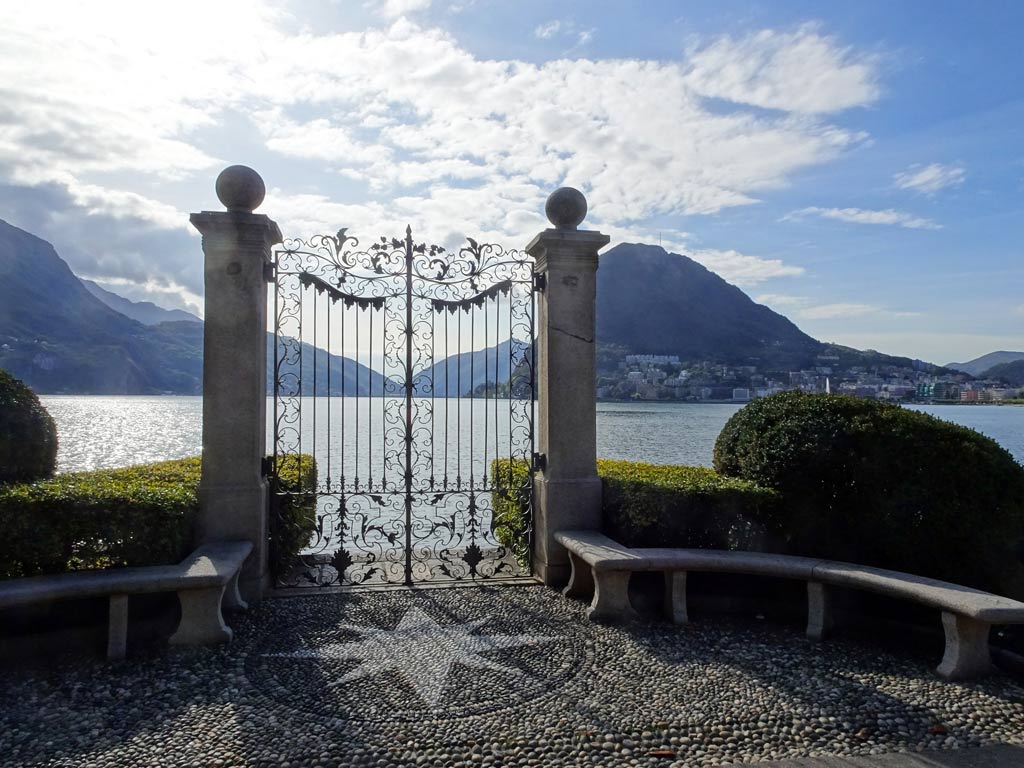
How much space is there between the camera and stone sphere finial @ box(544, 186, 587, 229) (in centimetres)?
700

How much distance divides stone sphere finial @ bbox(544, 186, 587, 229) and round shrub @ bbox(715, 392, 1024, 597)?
299cm

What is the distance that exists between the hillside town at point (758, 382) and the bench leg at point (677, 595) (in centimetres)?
3372

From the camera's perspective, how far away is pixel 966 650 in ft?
15.1

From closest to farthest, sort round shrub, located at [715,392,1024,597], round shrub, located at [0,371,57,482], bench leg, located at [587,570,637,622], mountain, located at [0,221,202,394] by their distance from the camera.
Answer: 1. round shrub, located at [0,371,57,482]
2. round shrub, located at [715,392,1024,597]
3. bench leg, located at [587,570,637,622]
4. mountain, located at [0,221,202,394]

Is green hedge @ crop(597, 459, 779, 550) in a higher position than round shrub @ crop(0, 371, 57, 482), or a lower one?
lower

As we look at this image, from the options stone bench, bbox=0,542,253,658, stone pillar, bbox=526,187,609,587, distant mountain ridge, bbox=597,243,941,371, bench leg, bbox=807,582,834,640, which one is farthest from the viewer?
distant mountain ridge, bbox=597,243,941,371

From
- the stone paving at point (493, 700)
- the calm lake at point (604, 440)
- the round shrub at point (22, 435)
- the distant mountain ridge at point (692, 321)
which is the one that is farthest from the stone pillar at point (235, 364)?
A: the distant mountain ridge at point (692, 321)

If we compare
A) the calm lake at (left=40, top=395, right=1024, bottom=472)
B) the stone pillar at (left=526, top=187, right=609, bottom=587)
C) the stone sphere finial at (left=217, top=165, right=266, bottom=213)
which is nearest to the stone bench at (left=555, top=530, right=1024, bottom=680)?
the stone pillar at (left=526, top=187, right=609, bottom=587)

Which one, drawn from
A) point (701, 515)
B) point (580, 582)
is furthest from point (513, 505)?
point (701, 515)

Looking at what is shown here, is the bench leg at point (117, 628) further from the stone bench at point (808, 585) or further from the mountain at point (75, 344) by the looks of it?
the mountain at point (75, 344)

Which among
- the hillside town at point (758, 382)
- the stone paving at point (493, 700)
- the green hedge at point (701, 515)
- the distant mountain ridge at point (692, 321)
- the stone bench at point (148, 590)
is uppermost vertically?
the distant mountain ridge at point (692, 321)

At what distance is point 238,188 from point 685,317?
7381cm

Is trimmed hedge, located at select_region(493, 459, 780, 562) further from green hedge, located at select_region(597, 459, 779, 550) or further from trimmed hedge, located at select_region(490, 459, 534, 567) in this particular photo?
trimmed hedge, located at select_region(490, 459, 534, 567)

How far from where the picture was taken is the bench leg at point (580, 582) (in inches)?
256
